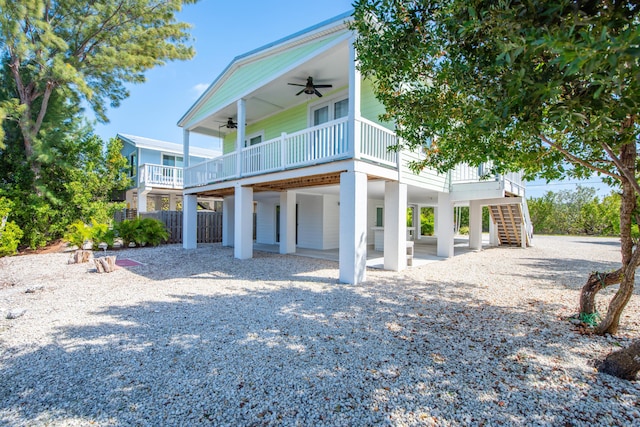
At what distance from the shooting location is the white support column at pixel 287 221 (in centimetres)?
1214

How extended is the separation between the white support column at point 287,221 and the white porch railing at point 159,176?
9.24 m

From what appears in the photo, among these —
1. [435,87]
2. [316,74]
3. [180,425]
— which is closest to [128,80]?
[316,74]

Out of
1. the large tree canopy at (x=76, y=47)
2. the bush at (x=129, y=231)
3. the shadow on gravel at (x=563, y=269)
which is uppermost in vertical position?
the large tree canopy at (x=76, y=47)

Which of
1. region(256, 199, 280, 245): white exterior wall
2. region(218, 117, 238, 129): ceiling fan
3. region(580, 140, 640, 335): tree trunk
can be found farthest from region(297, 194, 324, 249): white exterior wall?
region(580, 140, 640, 335): tree trunk

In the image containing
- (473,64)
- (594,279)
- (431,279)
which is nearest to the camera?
(473,64)

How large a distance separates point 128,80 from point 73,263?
11333mm

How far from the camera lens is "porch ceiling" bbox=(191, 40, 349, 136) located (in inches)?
318

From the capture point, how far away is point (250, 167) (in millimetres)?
10242

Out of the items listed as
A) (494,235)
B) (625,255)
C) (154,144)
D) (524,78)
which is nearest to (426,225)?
(494,235)

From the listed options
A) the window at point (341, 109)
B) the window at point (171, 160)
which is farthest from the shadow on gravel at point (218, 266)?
the window at point (171, 160)

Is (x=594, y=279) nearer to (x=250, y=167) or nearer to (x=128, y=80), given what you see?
(x=250, y=167)

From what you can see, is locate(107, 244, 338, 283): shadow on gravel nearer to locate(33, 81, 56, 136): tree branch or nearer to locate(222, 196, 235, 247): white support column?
locate(222, 196, 235, 247): white support column

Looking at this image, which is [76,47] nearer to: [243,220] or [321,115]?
[243,220]

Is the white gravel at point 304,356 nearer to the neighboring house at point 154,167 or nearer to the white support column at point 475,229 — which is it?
the white support column at point 475,229
